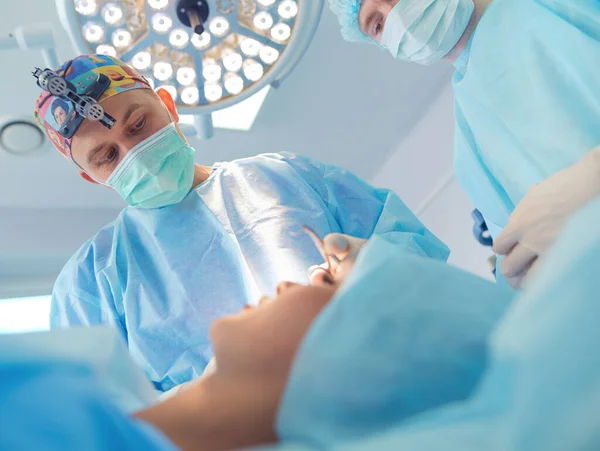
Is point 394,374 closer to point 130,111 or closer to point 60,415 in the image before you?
point 60,415

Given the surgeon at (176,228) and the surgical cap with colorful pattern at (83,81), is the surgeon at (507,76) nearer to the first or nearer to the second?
the surgeon at (176,228)

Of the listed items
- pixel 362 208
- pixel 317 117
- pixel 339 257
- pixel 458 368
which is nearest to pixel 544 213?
pixel 339 257

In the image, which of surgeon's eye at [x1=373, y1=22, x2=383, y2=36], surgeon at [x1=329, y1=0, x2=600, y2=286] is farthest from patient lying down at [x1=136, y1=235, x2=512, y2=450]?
surgeon's eye at [x1=373, y1=22, x2=383, y2=36]

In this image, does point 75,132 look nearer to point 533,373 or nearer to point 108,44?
point 108,44

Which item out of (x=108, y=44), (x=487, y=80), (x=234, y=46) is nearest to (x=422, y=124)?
(x=487, y=80)

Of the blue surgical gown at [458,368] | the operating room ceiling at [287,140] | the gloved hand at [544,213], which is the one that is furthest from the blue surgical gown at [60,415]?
the operating room ceiling at [287,140]

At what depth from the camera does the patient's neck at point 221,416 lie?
2.30ft

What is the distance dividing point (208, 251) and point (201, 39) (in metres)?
0.55

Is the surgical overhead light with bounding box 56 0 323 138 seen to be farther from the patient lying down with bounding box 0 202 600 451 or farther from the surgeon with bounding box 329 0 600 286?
the patient lying down with bounding box 0 202 600 451

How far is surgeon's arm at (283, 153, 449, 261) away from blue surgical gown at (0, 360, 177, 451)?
974 mm

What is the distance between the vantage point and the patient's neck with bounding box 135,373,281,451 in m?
0.70

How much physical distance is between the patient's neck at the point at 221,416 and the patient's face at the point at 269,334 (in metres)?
0.02

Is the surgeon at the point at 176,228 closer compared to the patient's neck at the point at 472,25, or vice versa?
the surgeon at the point at 176,228

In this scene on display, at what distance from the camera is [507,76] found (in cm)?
153
